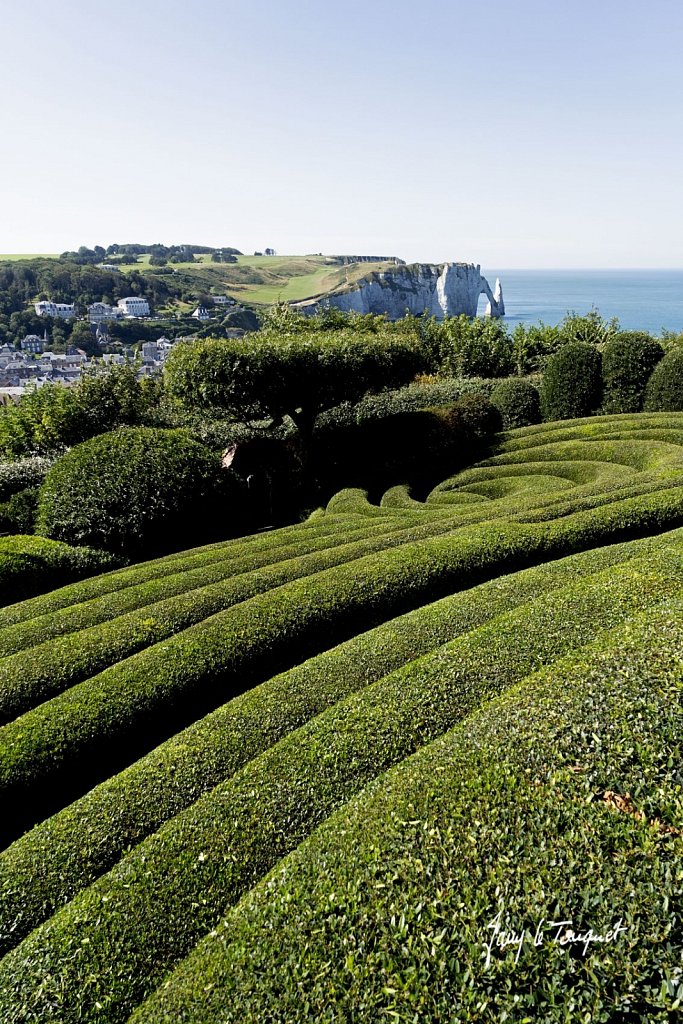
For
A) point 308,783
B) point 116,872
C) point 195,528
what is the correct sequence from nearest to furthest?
point 116,872 < point 308,783 < point 195,528

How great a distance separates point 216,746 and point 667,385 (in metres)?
23.1

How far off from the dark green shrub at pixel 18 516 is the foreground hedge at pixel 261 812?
Result: 38.9 feet

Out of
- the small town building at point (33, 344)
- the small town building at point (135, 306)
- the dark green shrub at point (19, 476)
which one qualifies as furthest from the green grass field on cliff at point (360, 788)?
the small town building at point (135, 306)

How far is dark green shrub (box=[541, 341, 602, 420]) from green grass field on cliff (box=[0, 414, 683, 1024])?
49.8 feet

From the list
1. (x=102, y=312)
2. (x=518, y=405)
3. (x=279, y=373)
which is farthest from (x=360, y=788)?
(x=102, y=312)

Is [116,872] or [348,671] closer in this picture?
[116,872]

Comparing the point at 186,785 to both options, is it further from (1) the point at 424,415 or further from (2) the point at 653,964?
(1) the point at 424,415

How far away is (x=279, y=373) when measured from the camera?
20594 mm

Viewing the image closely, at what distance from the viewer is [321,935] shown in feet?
13.7

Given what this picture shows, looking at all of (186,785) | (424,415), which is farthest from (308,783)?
(424,415)

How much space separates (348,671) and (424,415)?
16.8 metres

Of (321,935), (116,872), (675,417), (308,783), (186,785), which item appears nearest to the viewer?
(321,935)

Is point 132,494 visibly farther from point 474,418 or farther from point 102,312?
point 102,312

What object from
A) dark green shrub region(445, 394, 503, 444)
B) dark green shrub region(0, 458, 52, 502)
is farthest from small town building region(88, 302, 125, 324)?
dark green shrub region(0, 458, 52, 502)
